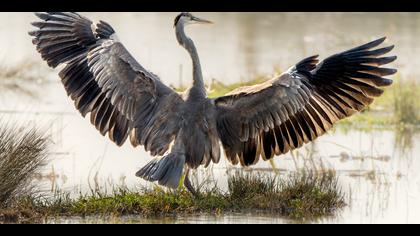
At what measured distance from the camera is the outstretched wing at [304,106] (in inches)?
431

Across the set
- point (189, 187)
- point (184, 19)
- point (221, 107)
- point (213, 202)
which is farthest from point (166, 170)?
point (184, 19)

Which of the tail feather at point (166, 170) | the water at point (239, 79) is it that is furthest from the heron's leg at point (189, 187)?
the water at point (239, 79)

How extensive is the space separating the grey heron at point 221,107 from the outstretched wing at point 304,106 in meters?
0.01

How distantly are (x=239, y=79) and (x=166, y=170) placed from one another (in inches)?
378

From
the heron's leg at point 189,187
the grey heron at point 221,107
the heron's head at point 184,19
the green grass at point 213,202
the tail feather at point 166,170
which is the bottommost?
the green grass at point 213,202

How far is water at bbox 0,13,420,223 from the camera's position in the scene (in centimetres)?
1208

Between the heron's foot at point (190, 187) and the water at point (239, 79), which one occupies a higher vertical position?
the water at point (239, 79)

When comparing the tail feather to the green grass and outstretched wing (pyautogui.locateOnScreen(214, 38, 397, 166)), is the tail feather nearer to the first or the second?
the green grass

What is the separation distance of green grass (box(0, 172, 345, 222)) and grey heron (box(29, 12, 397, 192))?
355mm

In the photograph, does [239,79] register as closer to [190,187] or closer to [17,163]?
[190,187]

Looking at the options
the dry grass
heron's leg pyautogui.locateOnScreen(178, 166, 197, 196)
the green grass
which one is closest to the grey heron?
heron's leg pyautogui.locateOnScreen(178, 166, 197, 196)

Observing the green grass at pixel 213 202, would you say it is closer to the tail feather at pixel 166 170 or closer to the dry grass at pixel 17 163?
the dry grass at pixel 17 163

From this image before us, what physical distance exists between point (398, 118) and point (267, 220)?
6.94 m
